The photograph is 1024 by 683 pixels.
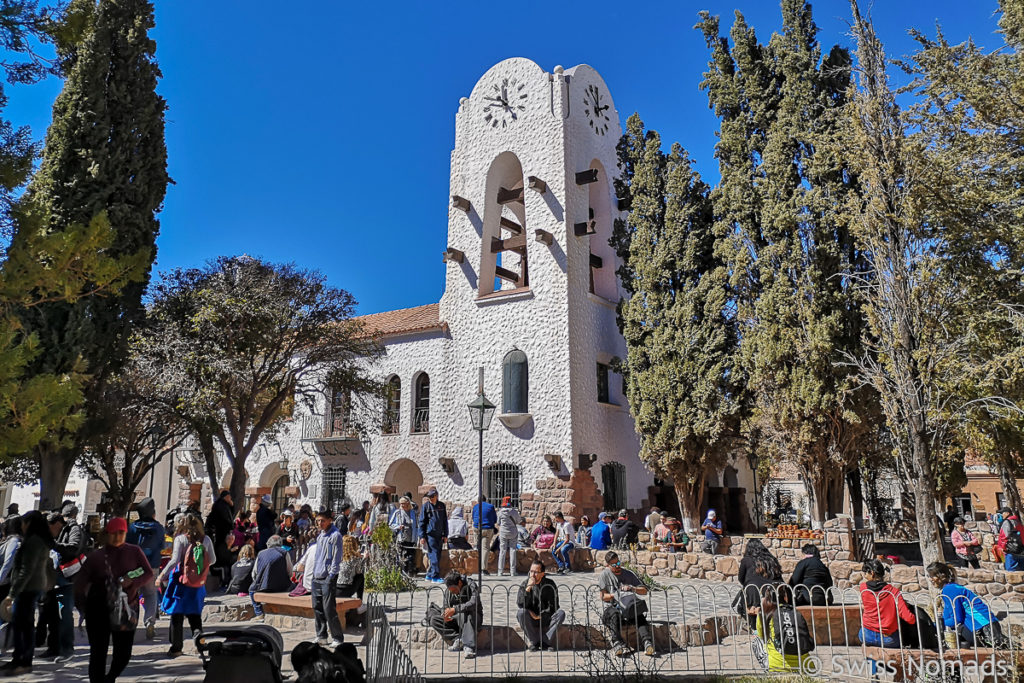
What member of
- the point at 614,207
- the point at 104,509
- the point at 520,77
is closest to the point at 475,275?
the point at 614,207

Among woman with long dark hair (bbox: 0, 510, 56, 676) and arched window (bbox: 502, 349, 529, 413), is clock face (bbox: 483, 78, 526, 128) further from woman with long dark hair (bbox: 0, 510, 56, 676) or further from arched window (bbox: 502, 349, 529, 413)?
woman with long dark hair (bbox: 0, 510, 56, 676)

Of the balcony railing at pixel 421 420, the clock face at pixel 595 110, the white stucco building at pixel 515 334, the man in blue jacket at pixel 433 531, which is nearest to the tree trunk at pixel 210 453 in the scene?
the white stucco building at pixel 515 334

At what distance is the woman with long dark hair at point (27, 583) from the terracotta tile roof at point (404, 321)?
16.8 meters

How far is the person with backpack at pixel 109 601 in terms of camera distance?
633cm

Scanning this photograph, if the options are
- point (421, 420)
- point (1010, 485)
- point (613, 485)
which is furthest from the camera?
point (421, 420)

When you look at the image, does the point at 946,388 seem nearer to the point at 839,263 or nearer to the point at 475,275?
the point at 839,263

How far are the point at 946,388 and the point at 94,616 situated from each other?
42.4ft

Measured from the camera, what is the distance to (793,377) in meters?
17.1

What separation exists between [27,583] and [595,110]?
71.4 feet

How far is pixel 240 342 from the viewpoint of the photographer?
1870 cm

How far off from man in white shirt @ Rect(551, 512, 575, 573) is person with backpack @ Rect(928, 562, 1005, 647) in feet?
31.0

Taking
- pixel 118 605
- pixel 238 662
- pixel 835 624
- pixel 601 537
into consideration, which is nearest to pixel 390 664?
pixel 238 662

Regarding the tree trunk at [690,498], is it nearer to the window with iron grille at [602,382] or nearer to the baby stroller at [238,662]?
the window with iron grille at [602,382]

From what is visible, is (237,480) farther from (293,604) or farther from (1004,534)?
(1004,534)
